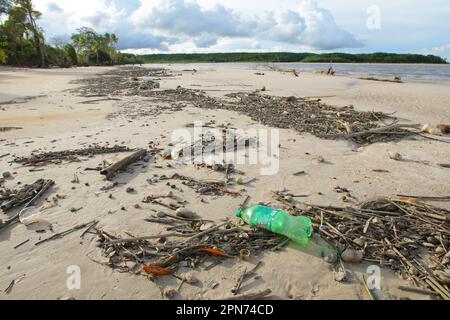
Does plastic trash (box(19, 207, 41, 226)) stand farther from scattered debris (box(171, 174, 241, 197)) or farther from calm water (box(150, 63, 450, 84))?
calm water (box(150, 63, 450, 84))

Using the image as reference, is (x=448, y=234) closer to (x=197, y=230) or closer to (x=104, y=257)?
(x=197, y=230)

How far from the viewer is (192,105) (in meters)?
12.1

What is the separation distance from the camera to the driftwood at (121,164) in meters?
5.08

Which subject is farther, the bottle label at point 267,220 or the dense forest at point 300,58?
the dense forest at point 300,58

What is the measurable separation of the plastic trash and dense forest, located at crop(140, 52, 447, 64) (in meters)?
50.5

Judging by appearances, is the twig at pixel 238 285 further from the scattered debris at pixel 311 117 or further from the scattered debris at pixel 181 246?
the scattered debris at pixel 311 117

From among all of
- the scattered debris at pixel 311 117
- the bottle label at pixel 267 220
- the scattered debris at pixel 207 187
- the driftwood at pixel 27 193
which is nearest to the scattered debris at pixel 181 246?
the bottle label at pixel 267 220

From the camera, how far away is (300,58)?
374 feet

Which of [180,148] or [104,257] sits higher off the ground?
[180,148]

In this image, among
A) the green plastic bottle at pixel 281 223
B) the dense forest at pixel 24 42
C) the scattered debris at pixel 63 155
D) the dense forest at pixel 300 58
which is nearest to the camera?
the green plastic bottle at pixel 281 223

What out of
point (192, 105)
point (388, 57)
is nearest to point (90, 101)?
point (192, 105)

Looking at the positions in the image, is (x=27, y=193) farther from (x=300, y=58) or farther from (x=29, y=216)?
(x=300, y=58)

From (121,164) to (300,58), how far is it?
121m
